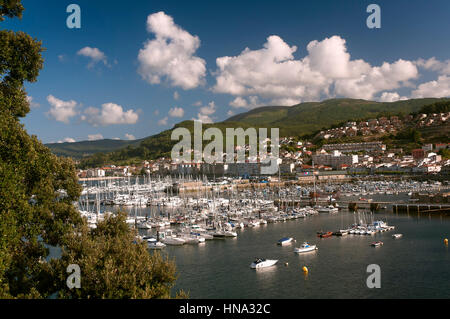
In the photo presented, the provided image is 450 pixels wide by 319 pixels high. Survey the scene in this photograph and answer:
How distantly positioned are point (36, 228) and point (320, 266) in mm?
15361

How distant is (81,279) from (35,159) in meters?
2.82

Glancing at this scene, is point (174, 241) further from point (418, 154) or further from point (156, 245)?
point (418, 154)

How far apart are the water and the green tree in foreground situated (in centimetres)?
396

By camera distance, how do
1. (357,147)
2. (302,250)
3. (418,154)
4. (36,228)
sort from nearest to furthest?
1. (36,228)
2. (302,250)
3. (418,154)
4. (357,147)

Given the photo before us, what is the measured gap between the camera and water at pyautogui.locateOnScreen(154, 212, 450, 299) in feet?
52.0

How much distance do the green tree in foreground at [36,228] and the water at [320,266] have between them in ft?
13.0

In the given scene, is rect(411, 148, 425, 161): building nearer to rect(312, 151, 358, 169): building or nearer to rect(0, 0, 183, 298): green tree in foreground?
rect(312, 151, 358, 169): building

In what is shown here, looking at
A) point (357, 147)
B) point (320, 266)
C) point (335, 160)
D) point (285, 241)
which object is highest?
point (357, 147)

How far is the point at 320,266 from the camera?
19438 millimetres

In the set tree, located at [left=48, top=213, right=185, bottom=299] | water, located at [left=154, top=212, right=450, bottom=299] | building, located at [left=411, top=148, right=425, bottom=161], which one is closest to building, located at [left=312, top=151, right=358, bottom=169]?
building, located at [left=411, top=148, right=425, bottom=161]

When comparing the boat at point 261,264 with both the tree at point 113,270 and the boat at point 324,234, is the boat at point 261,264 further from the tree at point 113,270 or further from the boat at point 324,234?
the tree at point 113,270

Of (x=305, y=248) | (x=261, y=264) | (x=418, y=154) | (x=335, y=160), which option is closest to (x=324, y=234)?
(x=305, y=248)

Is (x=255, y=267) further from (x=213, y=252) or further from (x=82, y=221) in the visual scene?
(x=82, y=221)

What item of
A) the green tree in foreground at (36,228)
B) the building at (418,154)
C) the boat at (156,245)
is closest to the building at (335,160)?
the building at (418,154)
